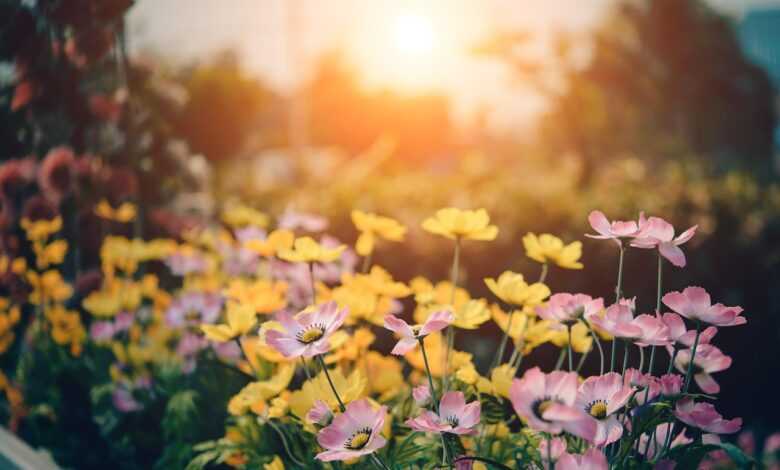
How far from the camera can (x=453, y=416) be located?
997 millimetres

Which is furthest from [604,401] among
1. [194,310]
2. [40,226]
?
[40,226]

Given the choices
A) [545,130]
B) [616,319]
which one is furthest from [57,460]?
[545,130]

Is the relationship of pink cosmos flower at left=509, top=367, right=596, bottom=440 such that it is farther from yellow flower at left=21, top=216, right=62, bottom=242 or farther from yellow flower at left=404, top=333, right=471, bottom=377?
yellow flower at left=21, top=216, right=62, bottom=242

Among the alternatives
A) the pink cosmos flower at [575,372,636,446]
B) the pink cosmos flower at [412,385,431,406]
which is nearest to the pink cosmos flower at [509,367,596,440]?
the pink cosmos flower at [575,372,636,446]

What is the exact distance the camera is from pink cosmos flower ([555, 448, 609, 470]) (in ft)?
2.93

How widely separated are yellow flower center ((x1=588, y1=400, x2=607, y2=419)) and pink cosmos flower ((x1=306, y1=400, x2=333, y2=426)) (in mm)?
360

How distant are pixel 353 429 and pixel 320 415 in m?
0.07

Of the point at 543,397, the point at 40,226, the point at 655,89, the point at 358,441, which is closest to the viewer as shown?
the point at 543,397

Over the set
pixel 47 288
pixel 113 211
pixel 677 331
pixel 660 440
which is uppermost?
pixel 677 331

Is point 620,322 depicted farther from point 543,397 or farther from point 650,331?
point 543,397

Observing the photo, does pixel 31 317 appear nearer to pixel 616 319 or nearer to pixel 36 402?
pixel 36 402

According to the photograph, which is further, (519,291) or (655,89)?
(655,89)

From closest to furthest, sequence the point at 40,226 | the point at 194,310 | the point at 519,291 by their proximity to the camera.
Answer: the point at 519,291 → the point at 194,310 → the point at 40,226

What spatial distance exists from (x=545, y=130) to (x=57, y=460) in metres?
24.1
